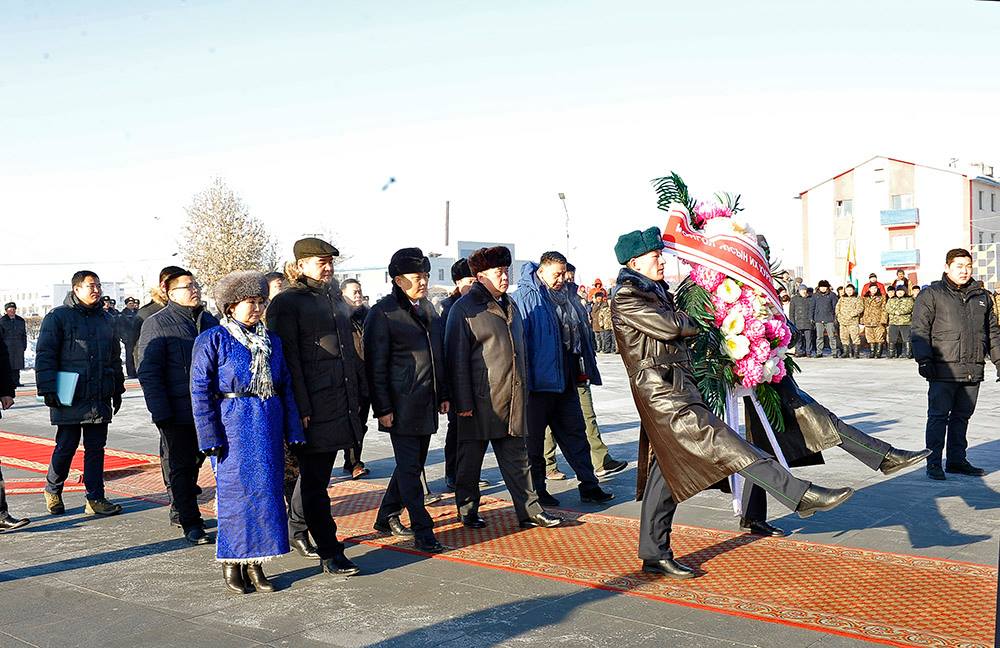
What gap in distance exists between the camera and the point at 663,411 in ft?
18.4

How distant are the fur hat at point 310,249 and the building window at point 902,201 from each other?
5556 cm

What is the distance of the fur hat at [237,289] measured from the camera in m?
5.65

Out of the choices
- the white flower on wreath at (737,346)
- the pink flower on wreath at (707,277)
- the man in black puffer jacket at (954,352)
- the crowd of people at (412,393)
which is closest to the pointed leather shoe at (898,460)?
the crowd of people at (412,393)

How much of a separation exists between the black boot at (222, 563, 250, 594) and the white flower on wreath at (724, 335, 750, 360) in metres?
3.13

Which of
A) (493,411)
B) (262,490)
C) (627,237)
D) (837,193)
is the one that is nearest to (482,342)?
(493,411)

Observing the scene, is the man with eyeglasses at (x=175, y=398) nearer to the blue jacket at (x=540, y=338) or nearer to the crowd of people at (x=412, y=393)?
the crowd of people at (x=412, y=393)

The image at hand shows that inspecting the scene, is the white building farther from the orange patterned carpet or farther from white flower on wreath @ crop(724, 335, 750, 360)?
white flower on wreath @ crop(724, 335, 750, 360)

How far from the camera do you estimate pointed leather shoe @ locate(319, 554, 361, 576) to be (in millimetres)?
5973

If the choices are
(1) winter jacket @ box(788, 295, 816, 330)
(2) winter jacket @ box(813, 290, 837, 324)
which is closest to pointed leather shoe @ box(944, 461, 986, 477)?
(1) winter jacket @ box(788, 295, 816, 330)

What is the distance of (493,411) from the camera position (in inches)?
274

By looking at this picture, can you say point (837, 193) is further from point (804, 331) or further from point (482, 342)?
point (482, 342)

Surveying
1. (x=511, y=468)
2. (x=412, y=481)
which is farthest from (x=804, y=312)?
(x=412, y=481)

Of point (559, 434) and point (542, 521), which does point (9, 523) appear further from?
point (559, 434)

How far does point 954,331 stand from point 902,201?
170 ft
